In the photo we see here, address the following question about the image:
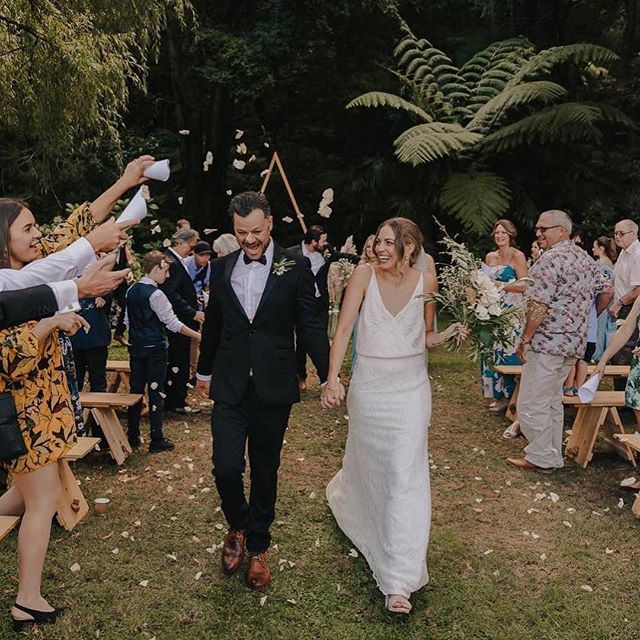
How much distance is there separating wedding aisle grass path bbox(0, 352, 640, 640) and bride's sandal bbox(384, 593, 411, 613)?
0.07m

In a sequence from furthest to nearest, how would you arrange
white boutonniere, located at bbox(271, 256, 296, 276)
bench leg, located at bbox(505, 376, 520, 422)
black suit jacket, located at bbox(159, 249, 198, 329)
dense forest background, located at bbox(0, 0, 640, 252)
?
dense forest background, located at bbox(0, 0, 640, 252)
bench leg, located at bbox(505, 376, 520, 422)
black suit jacket, located at bbox(159, 249, 198, 329)
white boutonniere, located at bbox(271, 256, 296, 276)

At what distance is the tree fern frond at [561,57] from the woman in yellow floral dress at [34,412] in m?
12.0

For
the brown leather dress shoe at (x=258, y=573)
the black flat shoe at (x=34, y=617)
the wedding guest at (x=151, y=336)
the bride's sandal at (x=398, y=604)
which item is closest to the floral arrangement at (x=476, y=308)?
the bride's sandal at (x=398, y=604)

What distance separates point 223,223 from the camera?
18.0 meters

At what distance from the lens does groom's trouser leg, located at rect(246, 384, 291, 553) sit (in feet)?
13.7

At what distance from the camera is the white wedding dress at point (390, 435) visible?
4242 millimetres

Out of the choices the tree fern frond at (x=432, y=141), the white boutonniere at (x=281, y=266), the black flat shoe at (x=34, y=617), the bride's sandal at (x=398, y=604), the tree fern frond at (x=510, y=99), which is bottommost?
the black flat shoe at (x=34, y=617)

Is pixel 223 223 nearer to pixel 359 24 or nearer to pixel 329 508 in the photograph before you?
pixel 359 24

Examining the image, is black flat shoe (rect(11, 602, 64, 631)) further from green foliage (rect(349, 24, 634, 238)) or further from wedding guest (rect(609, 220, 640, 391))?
green foliage (rect(349, 24, 634, 238))

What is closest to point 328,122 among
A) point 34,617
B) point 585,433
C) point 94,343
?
point 94,343

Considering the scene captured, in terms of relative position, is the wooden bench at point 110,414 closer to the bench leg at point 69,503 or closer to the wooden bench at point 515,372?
the bench leg at point 69,503

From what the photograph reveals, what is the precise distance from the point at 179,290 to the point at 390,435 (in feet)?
12.5

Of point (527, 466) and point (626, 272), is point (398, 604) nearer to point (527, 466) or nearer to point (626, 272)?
point (527, 466)

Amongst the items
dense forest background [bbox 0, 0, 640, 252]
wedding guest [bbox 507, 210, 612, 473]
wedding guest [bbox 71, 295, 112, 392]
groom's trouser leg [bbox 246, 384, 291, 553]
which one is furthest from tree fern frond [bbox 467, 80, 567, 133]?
groom's trouser leg [bbox 246, 384, 291, 553]
